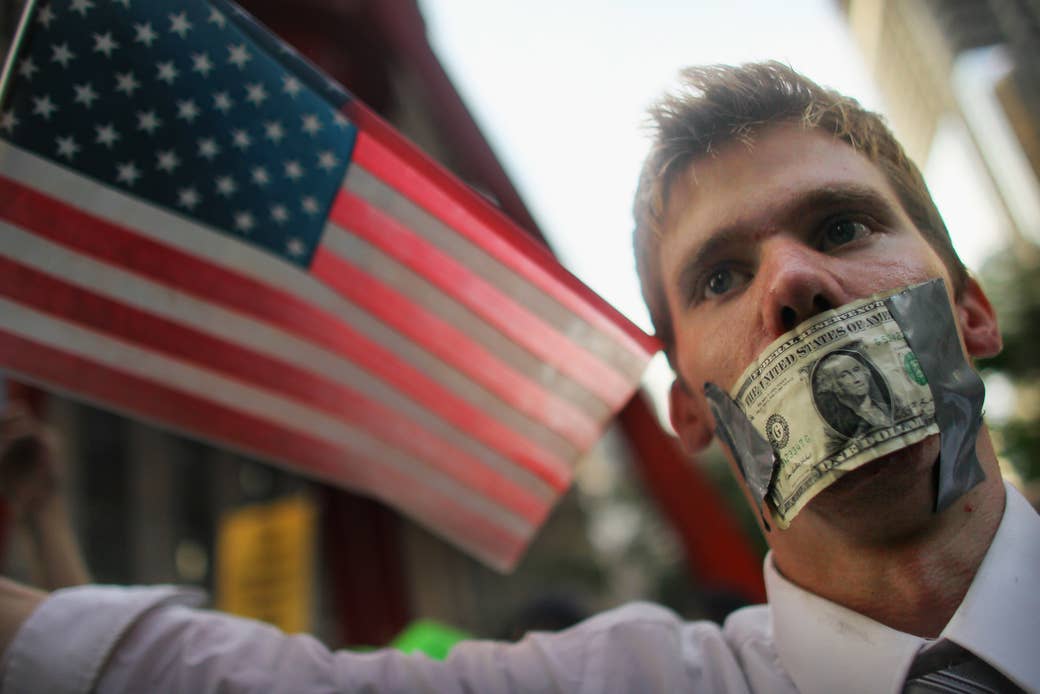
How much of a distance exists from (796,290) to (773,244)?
14cm

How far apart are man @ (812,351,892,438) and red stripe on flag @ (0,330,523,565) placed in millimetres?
1474

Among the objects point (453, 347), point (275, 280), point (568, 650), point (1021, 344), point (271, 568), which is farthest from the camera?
point (271, 568)

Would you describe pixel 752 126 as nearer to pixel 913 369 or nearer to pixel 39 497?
pixel 913 369

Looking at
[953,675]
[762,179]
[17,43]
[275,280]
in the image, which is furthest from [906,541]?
[17,43]

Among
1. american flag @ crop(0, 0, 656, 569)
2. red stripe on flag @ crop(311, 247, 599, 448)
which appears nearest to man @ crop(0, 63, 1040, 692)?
american flag @ crop(0, 0, 656, 569)

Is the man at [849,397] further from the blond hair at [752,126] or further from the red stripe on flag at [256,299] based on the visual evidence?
the red stripe on flag at [256,299]

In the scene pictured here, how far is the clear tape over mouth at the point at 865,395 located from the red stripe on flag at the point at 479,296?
817mm

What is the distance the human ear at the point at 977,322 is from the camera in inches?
51.5

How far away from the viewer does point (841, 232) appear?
125cm

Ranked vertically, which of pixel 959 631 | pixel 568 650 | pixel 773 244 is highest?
pixel 773 244

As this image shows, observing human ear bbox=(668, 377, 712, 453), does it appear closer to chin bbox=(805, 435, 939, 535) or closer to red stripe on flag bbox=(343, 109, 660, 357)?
red stripe on flag bbox=(343, 109, 660, 357)

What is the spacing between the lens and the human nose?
1129mm

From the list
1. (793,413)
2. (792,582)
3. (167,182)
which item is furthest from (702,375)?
(167,182)

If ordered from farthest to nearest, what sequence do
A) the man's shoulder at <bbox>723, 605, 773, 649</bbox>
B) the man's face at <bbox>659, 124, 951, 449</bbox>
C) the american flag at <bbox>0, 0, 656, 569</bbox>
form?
1. the american flag at <bbox>0, 0, 656, 569</bbox>
2. the man's shoulder at <bbox>723, 605, 773, 649</bbox>
3. the man's face at <bbox>659, 124, 951, 449</bbox>
